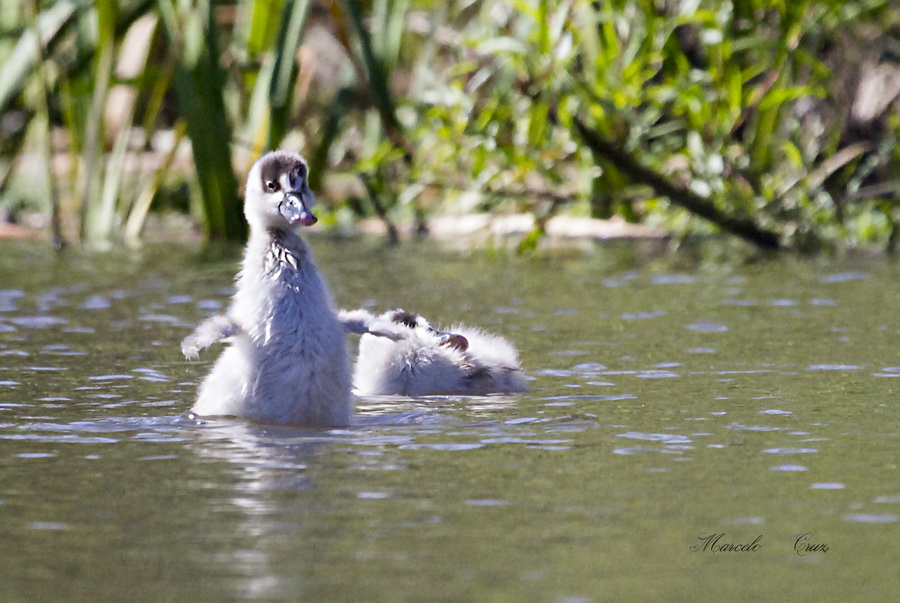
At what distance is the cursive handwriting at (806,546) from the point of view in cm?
486

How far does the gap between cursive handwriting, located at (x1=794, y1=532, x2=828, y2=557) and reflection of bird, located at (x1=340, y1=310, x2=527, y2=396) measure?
3.40 m

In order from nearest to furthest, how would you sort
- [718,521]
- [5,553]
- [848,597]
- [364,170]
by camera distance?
[848,597], [5,553], [718,521], [364,170]

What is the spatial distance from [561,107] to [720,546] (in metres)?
8.72

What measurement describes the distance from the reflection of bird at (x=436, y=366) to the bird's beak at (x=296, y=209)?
4.23 ft

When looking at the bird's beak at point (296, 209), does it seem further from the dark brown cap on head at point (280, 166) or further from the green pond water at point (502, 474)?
the green pond water at point (502, 474)

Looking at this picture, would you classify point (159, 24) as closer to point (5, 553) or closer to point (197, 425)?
point (197, 425)

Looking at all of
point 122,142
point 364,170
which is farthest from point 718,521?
point 122,142

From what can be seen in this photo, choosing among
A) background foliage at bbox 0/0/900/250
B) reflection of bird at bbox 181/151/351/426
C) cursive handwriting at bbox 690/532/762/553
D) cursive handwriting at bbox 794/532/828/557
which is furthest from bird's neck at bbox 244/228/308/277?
background foliage at bbox 0/0/900/250

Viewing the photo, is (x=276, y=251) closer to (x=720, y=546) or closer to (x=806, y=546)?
(x=720, y=546)

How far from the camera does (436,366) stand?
8.67m

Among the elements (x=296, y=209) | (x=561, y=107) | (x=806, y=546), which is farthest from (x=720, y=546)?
(x=561, y=107)

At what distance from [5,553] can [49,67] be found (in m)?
12.9

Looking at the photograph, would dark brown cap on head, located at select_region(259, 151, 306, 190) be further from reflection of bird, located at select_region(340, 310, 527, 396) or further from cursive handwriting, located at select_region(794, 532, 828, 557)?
cursive handwriting, located at select_region(794, 532, 828, 557)

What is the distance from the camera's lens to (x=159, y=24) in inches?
638
